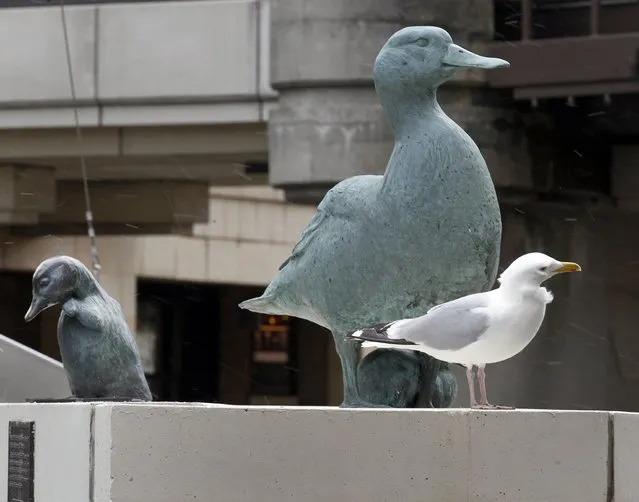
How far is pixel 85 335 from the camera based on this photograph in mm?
8578

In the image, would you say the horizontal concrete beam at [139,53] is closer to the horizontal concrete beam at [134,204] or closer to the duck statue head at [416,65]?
the horizontal concrete beam at [134,204]

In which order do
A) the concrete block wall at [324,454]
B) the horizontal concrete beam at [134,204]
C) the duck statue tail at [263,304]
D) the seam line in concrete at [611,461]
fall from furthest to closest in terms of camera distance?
the horizontal concrete beam at [134,204] → the duck statue tail at [263,304] → the seam line in concrete at [611,461] → the concrete block wall at [324,454]

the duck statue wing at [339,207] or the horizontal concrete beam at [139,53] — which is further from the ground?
the horizontal concrete beam at [139,53]

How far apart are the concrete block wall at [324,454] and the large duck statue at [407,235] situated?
2.58ft

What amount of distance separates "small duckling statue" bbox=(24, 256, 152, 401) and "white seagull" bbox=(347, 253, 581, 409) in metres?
1.83

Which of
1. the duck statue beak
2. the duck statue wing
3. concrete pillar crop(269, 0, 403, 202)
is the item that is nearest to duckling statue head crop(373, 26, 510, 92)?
the duck statue beak

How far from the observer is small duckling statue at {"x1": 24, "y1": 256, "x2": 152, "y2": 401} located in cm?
855

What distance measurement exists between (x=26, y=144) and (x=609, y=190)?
254 inches

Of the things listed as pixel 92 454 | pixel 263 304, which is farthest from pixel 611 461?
pixel 92 454

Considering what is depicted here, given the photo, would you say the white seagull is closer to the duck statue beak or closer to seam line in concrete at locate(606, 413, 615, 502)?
seam line in concrete at locate(606, 413, 615, 502)

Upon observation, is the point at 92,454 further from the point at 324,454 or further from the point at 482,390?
the point at 482,390

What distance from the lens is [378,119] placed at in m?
16.1

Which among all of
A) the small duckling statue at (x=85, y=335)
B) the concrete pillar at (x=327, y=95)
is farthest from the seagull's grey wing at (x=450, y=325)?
the concrete pillar at (x=327, y=95)

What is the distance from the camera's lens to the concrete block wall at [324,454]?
6699 millimetres
